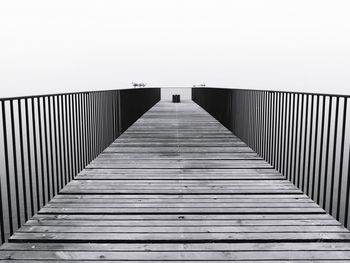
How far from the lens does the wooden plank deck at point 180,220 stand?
243 centimetres

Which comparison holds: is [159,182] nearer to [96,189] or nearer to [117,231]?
[96,189]

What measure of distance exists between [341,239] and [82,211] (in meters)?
2.35

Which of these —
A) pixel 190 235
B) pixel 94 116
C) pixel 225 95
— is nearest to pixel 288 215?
pixel 190 235

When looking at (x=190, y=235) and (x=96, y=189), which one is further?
(x=96, y=189)

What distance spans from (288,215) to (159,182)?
65.0 inches

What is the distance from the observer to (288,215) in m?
Result: 3.11

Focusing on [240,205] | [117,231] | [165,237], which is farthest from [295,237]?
[117,231]

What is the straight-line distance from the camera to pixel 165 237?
8.70 ft

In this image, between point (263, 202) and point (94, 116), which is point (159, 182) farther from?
point (94, 116)

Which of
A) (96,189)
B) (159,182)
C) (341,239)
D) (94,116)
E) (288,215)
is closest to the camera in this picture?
(341,239)

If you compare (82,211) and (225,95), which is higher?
(225,95)

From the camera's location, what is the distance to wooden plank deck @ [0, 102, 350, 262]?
243cm

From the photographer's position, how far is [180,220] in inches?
117

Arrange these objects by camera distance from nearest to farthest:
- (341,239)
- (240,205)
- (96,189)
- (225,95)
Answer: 1. (341,239)
2. (240,205)
3. (96,189)
4. (225,95)
